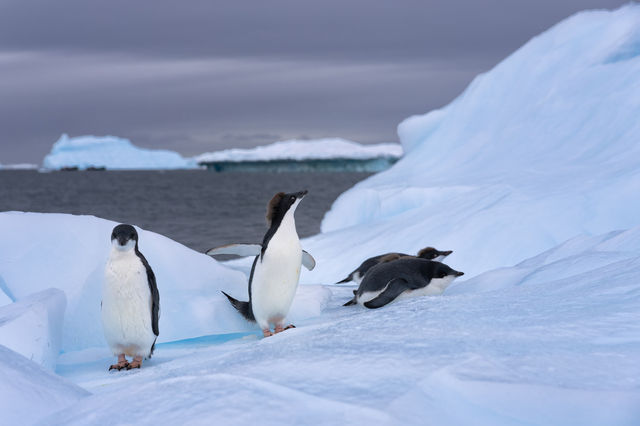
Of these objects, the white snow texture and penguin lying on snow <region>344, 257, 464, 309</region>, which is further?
penguin lying on snow <region>344, 257, 464, 309</region>

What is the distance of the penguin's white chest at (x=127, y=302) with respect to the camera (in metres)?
3.42

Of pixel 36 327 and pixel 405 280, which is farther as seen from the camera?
pixel 405 280

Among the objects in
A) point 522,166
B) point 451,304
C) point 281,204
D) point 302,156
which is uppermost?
point 302,156

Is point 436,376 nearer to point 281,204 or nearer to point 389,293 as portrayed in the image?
point 389,293

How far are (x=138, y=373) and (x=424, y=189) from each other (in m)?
7.34

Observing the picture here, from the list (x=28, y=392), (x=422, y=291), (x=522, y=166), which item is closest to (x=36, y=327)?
(x=28, y=392)

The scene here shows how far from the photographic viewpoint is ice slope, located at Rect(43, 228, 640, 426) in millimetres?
1512

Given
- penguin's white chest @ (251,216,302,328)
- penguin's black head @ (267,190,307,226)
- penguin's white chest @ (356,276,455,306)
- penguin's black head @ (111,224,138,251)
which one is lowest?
penguin's white chest @ (356,276,455,306)

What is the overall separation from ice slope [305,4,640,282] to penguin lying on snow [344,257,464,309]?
2650 millimetres

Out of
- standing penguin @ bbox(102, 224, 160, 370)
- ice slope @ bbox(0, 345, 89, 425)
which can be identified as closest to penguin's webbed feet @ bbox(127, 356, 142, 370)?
standing penguin @ bbox(102, 224, 160, 370)

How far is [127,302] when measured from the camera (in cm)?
344

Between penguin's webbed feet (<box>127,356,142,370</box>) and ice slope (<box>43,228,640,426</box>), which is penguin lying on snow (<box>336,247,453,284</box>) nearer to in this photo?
penguin's webbed feet (<box>127,356,142,370</box>)

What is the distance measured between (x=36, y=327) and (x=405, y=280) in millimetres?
2194

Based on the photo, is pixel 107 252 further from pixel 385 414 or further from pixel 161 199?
pixel 161 199
